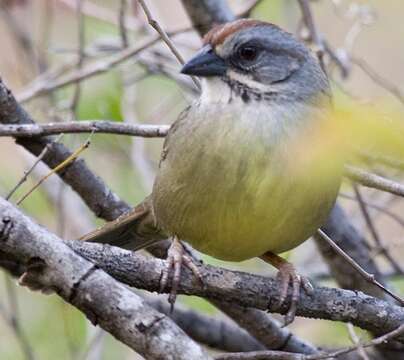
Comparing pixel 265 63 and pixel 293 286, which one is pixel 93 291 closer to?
pixel 293 286

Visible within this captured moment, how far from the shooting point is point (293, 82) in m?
3.38

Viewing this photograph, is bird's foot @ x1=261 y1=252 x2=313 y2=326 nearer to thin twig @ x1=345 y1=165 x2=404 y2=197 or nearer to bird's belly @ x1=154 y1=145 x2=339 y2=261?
bird's belly @ x1=154 y1=145 x2=339 y2=261

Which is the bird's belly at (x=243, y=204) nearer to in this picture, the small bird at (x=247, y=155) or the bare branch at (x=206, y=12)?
the small bird at (x=247, y=155)

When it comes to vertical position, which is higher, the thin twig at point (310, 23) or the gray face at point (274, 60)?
the thin twig at point (310, 23)

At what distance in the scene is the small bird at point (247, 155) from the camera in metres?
3.13

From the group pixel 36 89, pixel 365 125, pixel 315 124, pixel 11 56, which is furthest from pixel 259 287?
pixel 11 56

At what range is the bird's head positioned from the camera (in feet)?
10.6

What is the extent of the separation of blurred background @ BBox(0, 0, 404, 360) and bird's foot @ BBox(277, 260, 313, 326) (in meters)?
0.86

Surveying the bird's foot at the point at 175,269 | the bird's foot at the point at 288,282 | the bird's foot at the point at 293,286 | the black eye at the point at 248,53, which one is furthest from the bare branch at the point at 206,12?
the bird's foot at the point at 175,269

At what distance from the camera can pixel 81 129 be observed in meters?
3.30

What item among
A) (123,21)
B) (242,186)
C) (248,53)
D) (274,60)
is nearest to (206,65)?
(248,53)

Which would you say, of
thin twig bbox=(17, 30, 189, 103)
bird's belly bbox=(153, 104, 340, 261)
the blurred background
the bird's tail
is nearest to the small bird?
bird's belly bbox=(153, 104, 340, 261)

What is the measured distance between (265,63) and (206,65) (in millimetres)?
245

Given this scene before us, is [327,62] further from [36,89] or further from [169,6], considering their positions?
[169,6]
